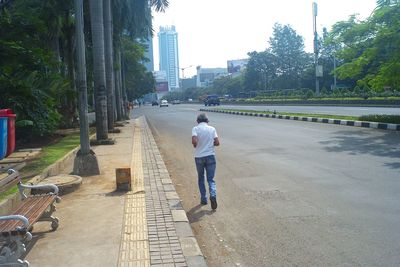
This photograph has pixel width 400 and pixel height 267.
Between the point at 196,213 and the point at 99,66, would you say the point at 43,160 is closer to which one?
the point at 196,213

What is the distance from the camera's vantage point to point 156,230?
5.53 m

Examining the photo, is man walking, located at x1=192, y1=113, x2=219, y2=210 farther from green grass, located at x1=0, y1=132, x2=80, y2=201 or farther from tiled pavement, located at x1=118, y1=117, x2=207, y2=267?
green grass, located at x1=0, y1=132, x2=80, y2=201

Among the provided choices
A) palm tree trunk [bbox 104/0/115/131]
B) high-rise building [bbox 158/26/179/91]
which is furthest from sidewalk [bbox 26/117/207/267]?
high-rise building [bbox 158/26/179/91]

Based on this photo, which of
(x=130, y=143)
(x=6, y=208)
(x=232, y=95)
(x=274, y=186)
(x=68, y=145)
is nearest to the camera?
(x=6, y=208)

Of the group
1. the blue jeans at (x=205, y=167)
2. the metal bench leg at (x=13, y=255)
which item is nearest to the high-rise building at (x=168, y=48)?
the blue jeans at (x=205, y=167)

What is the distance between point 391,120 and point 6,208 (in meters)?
15.9

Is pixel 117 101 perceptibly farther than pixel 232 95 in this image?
No

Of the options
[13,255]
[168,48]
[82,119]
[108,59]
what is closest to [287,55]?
[108,59]

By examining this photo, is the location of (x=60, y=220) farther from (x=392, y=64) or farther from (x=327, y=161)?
(x=392, y=64)

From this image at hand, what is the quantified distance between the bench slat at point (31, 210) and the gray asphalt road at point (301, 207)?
1844 mm

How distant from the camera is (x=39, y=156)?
1141 centimetres

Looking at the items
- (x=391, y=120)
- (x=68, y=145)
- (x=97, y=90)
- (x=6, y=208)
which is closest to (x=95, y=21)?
(x=97, y=90)

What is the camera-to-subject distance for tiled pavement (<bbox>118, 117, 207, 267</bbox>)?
4555 millimetres

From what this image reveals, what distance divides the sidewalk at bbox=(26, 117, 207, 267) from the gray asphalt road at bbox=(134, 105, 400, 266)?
314 millimetres
